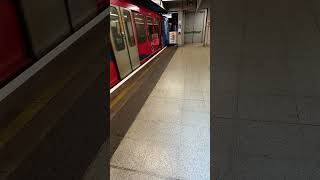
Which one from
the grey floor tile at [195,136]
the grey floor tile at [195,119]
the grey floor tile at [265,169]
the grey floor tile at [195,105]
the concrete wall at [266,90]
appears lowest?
the grey floor tile at [195,136]

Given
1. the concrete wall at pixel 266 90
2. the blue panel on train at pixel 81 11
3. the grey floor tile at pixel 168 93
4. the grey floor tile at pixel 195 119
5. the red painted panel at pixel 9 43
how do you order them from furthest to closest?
the grey floor tile at pixel 168 93 → the blue panel on train at pixel 81 11 → the grey floor tile at pixel 195 119 → the red painted panel at pixel 9 43 → the concrete wall at pixel 266 90

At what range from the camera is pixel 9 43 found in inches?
82.7

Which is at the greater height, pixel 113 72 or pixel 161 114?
pixel 113 72

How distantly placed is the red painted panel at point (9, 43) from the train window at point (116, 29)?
1949 mm

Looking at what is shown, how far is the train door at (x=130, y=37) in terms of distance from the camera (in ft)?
15.3

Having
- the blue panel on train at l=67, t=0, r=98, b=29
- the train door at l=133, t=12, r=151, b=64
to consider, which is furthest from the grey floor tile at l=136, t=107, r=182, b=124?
the train door at l=133, t=12, r=151, b=64

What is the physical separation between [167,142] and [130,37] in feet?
11.3

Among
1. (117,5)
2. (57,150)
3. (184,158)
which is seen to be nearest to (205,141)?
(184,158)

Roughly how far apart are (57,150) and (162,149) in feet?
2.94

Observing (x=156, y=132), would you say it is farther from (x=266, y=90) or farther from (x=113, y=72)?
(x=113, y=72)

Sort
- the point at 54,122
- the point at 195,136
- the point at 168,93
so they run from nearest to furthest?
the point at 54,122 → the point at 195,136 → the point at 168,93

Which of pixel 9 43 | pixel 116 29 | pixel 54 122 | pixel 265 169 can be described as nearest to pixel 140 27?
pixel 116 29

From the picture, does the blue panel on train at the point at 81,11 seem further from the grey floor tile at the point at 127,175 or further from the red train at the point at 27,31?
the grey floor tile at the point at 127,175

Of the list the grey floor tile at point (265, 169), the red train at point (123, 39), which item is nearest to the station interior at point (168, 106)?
the grey floor tile at point (265, 169)
